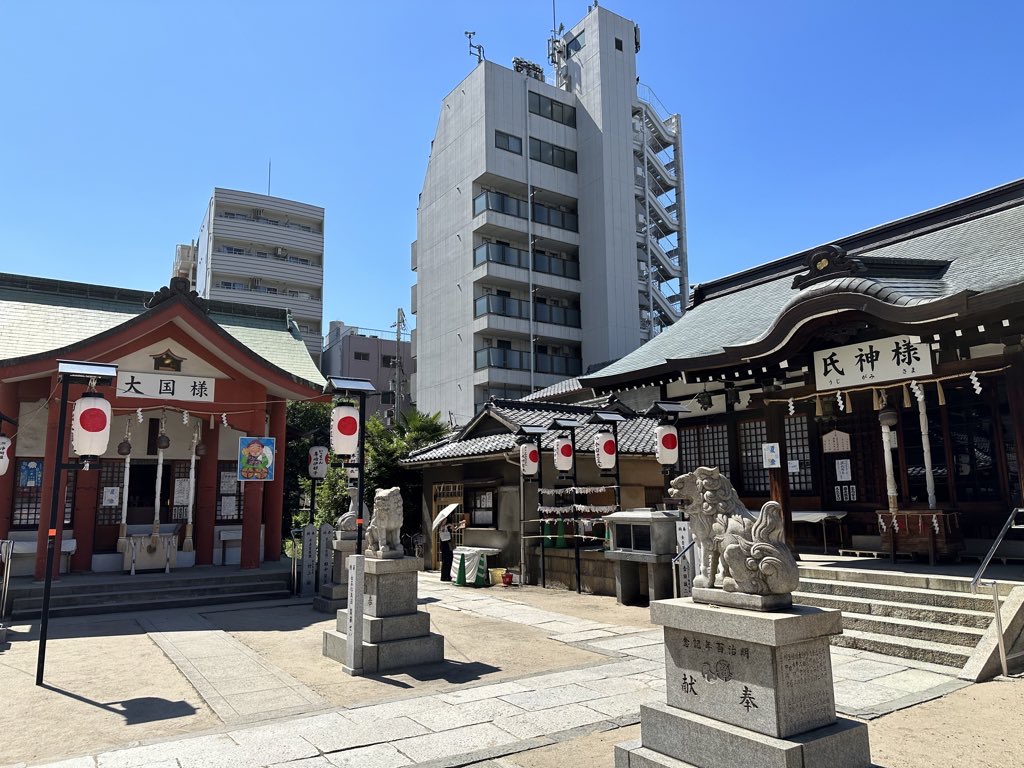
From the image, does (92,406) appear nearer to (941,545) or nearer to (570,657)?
(570,657)

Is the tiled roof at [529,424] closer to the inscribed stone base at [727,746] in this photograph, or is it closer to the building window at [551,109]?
the inscribed stone base at [727,746]

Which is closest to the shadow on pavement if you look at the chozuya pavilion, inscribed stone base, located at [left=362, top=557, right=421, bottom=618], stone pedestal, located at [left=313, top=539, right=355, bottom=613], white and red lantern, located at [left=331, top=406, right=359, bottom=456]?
inscribed stone base, located at [left=362, top=557, right=421, bottom=618]

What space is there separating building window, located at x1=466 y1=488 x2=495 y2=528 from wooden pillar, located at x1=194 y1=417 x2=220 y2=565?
725 cm

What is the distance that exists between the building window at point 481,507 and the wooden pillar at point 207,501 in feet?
23.8

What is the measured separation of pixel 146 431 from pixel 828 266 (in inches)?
674

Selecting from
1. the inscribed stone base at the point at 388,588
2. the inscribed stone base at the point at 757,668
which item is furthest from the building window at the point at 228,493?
the inscribed stone base at the point at 757,668

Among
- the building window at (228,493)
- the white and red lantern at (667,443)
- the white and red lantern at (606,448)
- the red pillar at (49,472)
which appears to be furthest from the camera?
the building window at (228,493)

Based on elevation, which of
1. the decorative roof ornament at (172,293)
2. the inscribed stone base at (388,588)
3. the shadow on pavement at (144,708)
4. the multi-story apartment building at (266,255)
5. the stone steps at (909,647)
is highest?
the multi-story apartment building at (266,255)

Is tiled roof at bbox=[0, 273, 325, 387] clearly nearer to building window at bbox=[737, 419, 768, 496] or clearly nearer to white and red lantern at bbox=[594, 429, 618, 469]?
white and red lantern at bbox=[594, 429, 618, 469]

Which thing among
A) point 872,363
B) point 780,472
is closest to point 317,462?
point 780,472

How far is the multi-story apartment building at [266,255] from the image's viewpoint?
49344 mm

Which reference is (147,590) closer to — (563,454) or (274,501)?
(274,501)

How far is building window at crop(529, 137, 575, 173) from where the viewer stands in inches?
1542

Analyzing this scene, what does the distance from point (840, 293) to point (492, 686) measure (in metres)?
8.50
